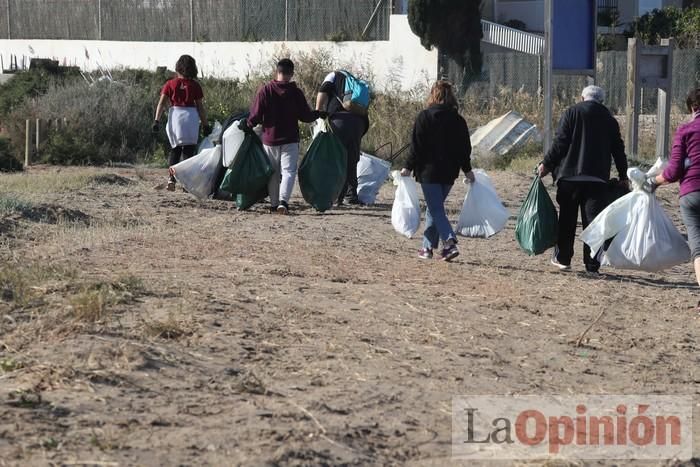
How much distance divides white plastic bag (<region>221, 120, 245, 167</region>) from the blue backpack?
1.24m

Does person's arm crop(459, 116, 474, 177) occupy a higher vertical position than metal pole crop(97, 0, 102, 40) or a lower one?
lower

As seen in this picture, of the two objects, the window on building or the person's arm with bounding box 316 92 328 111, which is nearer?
the person's arm with bounding box 316 92 328 111

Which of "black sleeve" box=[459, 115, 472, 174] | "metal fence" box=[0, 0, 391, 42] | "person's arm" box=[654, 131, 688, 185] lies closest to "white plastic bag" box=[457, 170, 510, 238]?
"black sleeve" box=[459, 115, 472, 174]

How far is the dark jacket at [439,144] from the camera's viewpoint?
32.5 feet

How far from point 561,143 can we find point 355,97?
13.7 ft

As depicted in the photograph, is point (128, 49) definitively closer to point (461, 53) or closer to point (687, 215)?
point (461, 53)

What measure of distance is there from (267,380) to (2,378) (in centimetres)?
124

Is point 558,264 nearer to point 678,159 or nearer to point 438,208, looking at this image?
point 438,208

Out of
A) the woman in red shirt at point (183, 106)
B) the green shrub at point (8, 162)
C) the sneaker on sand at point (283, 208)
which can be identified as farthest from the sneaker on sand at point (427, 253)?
the green shrub at point (8, 162)

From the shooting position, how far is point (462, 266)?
33.4 feet

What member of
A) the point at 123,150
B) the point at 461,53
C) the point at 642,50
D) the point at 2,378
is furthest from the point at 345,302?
the point at 461,53

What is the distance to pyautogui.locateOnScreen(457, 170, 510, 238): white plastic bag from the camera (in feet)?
33.6

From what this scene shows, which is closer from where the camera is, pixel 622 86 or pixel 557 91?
pixel 557 91

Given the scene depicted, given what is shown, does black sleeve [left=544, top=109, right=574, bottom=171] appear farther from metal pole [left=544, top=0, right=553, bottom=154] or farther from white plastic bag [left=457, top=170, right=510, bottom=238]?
metal pole [left=544, top=0, right=553, bottom=154]
